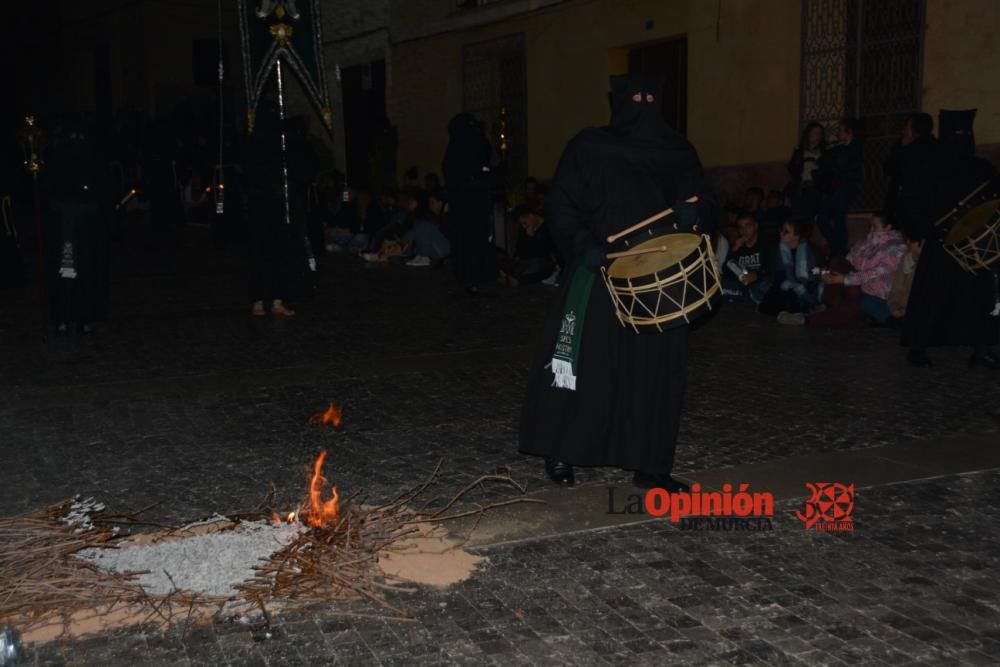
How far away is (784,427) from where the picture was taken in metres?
6.59

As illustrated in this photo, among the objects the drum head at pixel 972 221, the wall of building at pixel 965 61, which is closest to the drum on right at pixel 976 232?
the drum head at pixel 972 221

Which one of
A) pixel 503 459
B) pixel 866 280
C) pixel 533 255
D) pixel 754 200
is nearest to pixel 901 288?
pixel 866 280

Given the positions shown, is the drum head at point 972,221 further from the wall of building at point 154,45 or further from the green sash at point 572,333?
the wall of building at point 154,45

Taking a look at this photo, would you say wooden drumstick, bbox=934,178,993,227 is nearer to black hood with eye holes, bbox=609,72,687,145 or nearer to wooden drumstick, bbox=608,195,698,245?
black hood with eye holes, bbox=609,72,687,145

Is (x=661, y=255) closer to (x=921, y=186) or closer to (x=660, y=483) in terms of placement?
(x=660, y=483)

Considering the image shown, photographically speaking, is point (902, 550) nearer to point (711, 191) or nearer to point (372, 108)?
point (711, 191)

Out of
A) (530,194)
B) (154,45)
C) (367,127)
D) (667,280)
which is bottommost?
(667,280)

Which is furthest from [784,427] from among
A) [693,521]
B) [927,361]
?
[927,361]

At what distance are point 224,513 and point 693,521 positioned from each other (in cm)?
205

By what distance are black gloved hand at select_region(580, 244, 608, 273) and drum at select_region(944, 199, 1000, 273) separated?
373 cm

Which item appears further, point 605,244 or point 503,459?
point 503,459

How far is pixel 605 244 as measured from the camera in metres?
5.05

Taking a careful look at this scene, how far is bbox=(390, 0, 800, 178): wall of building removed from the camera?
49.4ft

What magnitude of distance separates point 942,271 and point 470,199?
685 cm
